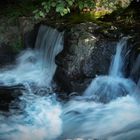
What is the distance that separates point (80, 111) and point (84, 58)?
1.46 metres

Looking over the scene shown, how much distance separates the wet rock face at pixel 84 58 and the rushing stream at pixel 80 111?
0.60 feet

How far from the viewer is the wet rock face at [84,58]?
28.6 feet

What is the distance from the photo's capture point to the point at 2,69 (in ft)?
35.7

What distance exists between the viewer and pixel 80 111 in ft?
25.9

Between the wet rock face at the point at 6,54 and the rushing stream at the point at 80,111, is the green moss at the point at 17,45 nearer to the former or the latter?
the wet rock face at the point at 6,54

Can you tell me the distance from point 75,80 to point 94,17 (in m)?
3.35

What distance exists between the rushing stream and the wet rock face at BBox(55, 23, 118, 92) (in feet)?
0.60

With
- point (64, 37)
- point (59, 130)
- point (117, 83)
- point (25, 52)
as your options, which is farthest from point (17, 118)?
point (25, 52)

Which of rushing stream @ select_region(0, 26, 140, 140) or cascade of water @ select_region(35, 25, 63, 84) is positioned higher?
cascade of water @ select_region(35, 25, 63, 84)

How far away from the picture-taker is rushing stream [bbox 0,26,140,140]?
6902mm

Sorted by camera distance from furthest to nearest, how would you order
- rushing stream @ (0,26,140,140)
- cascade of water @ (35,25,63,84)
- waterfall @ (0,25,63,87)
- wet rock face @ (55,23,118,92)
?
cascade of water @ (35,25,63,84), waterfall @ (0,25,63,87), wet rock face @ (55,23,118,92), rushing stream @ (0,26,140,140)

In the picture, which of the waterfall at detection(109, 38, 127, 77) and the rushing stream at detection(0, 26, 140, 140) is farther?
the waterfall at detection(109, 38, 127, 77)

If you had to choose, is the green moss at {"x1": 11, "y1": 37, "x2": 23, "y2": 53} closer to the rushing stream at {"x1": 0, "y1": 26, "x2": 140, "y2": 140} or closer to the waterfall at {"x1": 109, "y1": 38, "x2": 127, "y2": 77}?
the rushing stream at {"x1": 0, "y1": 26, "x2": 140, "y2": 140}

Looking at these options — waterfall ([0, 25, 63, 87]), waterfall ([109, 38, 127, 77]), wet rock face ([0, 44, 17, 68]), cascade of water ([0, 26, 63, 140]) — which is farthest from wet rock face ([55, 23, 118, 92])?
wet rock face ([0, 44, 17, 68])
